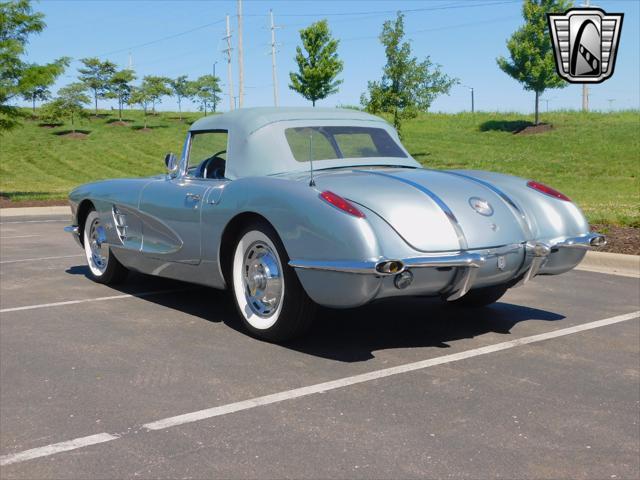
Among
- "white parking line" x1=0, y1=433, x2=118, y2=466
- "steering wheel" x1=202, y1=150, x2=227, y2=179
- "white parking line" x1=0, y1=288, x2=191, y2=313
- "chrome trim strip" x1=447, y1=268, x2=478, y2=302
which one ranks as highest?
"steering wheel" x1=202, y1=150, x2=227, y2=179

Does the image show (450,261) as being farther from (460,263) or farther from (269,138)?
(269,138)

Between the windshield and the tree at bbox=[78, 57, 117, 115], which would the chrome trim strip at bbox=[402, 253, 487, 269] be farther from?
the tree at bbox=[78, 57, 117, 115]

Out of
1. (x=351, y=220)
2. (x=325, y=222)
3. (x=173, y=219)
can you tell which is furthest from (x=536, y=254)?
(x=173, y=219)

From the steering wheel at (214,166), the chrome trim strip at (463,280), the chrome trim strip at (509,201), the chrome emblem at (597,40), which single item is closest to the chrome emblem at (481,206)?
the chrome trim strip at (509,201)

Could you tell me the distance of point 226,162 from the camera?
19.3ft

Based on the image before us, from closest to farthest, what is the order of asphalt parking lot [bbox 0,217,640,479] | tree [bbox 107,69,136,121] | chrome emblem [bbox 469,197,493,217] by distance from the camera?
asphalt parking lot [bbox 0,217,640,479] < chrome emblem [bbox 469,197,493,217] < tree [bbox 107,69,136,121]

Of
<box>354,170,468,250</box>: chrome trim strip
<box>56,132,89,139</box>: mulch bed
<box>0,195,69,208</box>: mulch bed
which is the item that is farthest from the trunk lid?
<box>56,132,89,139</box>: mulch bed

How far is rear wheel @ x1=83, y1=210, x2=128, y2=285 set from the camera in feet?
24.2

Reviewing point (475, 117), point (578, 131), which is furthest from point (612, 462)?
point (475, 117)

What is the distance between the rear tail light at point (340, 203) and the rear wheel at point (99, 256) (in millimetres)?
3272

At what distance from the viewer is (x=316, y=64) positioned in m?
47.8

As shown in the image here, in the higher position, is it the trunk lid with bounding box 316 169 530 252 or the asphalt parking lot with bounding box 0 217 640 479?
the trunk lid with bounding box 316 169 530 252

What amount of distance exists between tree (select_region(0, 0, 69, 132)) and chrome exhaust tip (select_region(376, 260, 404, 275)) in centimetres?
2026

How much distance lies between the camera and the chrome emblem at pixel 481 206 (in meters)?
4.96
